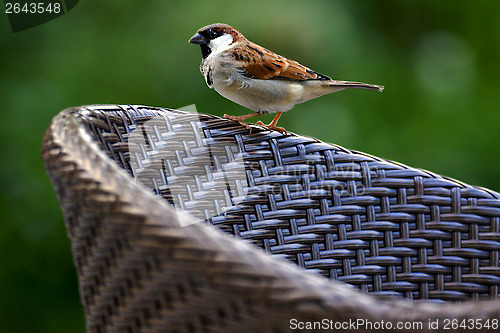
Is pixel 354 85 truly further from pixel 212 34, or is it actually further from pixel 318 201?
pixel 318 201

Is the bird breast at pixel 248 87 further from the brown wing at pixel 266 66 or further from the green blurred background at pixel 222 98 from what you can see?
the green blurred background at pixel 222 98

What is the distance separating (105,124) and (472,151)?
198cm

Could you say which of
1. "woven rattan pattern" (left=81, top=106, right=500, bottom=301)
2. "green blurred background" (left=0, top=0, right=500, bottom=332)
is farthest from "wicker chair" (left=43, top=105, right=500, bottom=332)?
"green blurred background" (left=0, top=0, right=500, bottom=332)

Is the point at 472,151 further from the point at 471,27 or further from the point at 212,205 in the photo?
the point at 212,205

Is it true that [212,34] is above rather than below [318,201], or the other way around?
above

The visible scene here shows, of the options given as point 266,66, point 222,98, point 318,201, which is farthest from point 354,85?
point 222,98

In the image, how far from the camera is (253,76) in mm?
1433

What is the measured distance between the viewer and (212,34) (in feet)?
5.01

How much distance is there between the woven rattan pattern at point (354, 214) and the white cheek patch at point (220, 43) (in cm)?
50

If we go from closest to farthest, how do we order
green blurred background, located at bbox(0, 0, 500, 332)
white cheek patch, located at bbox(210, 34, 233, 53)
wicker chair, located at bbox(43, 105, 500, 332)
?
wicker chair, located at bbox(43, 105, 500, 332) → white cheek patch, located at bbox(210, 34, 233, 53) → green blurred background, located at bbox(0, 0, 500, 332)

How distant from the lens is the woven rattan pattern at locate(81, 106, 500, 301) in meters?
1.03

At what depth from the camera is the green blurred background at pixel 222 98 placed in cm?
215

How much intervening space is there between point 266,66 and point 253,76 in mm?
53

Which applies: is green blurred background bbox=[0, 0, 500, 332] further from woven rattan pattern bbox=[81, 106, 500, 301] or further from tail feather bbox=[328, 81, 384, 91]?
woven rattan pattern bbox=[81, 106, 500, 301]
